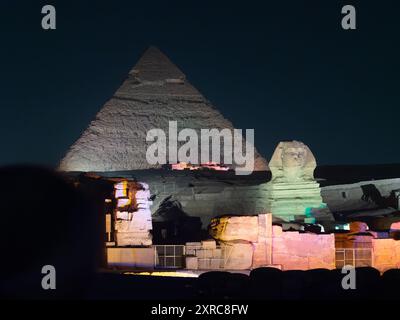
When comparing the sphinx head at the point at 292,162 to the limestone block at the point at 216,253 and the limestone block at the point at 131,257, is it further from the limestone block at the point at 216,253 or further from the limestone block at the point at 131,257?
the limestone block at the point at 131,257

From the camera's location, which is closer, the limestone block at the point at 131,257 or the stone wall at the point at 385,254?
the limestone block at the point at 131,257

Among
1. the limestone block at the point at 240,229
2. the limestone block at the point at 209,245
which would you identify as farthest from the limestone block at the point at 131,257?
the limestone block at the point at 240,229

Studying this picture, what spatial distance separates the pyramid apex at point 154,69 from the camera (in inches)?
2874

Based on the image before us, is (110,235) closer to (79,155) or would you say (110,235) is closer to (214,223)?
(214,223)

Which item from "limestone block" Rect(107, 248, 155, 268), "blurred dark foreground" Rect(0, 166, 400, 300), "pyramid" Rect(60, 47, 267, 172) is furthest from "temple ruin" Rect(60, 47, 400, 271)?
"pyramid" Rect(60, 47, 267, 172)

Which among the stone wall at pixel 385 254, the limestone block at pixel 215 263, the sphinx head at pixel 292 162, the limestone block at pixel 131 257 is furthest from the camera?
the sphinx head at pixel 292 162

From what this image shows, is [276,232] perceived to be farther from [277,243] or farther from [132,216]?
[132,216]

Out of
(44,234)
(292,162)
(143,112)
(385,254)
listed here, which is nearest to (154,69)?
(143,112)

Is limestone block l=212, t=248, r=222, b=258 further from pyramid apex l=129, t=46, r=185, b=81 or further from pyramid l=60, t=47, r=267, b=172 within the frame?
pyramid apex l=129, t=46, r=185, b=81

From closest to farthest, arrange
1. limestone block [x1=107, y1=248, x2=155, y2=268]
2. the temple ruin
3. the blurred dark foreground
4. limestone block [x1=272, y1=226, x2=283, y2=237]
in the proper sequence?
the blurred dark foreground → limestone block [x1=107, y1=248, x2=155, y2=268] → the temple ruin → limestone block [x1=272, y1=226, x2=283, y2=237]

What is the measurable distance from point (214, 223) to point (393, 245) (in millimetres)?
3641

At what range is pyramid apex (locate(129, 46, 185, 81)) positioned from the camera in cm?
7300

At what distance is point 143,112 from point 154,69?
3.93 metres
